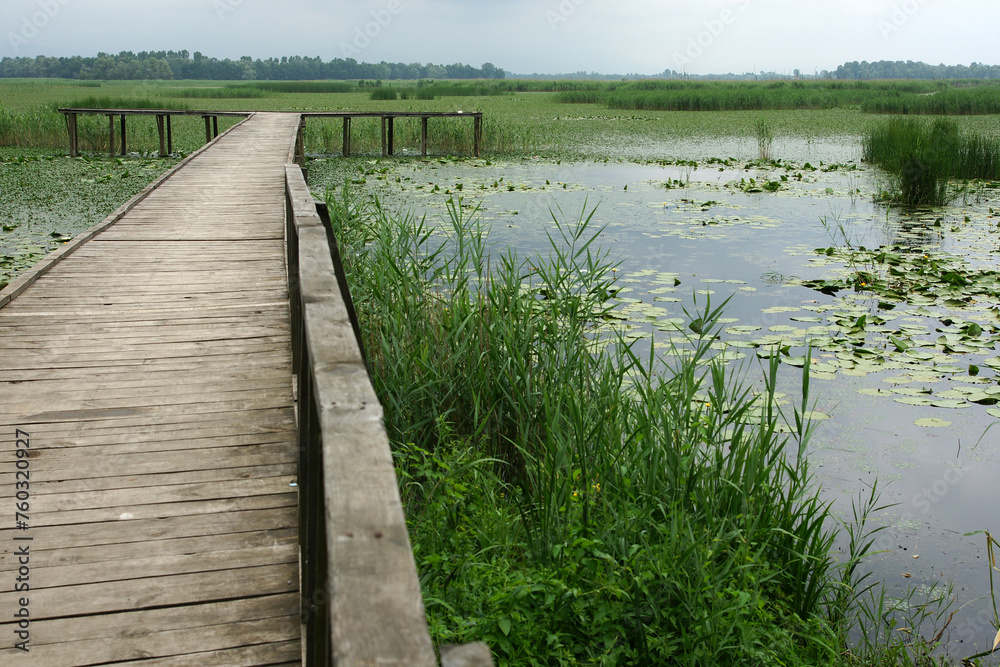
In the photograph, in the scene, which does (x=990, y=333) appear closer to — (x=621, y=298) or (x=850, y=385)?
(x=850, y=385)

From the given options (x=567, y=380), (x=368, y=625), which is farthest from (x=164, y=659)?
(x=567, y=380)

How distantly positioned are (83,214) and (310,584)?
859 centimetres

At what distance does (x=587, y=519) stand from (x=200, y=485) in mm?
1209

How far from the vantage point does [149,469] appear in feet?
7.25

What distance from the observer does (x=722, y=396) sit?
282cm

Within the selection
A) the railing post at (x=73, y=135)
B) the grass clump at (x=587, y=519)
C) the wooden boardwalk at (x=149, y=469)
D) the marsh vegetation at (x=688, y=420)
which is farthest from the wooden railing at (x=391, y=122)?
the grass clump at (x=587, y=519)

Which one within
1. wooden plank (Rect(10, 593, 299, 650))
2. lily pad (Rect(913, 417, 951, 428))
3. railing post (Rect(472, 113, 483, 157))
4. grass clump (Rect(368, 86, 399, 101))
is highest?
grass clump (Rect(368, 86, 399, 101))

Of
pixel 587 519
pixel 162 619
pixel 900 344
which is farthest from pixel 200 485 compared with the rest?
pixel 900 344

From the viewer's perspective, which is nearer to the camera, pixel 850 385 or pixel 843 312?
pixel 850 385

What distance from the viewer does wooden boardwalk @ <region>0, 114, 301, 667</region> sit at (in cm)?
162

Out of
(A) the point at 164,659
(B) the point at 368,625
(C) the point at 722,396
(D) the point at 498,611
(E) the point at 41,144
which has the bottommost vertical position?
(D) the point at 498,611

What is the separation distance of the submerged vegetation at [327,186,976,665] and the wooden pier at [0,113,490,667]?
1.59ft

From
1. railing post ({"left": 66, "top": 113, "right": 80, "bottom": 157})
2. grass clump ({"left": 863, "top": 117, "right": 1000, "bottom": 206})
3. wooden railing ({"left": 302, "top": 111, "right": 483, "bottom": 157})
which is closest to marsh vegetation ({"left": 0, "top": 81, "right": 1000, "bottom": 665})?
grass clump ({"left": 863, "top": 117, "right": 1000, "bottom": 206})

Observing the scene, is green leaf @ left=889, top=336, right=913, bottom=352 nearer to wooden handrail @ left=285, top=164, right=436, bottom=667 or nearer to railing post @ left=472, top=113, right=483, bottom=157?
wooden handrail @ left=285, top=164, right=436, bottom=667
